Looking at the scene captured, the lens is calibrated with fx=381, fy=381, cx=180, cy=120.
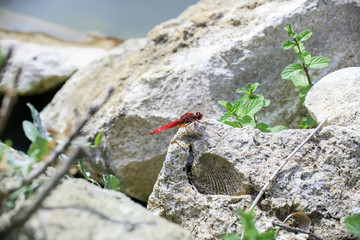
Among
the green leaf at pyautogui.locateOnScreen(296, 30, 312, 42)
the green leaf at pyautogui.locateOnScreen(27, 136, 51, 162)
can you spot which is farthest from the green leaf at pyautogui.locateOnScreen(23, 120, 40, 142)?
the green leaf at pyautogui.locateOnScreen(296, 30, 312, 42)

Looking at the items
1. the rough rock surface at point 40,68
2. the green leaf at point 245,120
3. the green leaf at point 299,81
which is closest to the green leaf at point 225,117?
the green leaf at point 245,120

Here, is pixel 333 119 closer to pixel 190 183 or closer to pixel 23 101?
pixel 190 183

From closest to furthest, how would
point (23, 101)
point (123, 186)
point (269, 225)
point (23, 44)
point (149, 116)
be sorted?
1. point (269, 225)
2. point (149, 116)
3. point (123, 186)
4. point (23, 101)
5. point (23, 44)

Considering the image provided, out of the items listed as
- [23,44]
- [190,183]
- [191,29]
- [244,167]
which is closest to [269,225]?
[244,167]

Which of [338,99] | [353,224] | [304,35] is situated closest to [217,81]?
[304,35]

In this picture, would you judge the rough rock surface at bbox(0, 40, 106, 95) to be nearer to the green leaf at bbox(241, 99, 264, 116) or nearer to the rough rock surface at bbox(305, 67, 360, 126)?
the green leaf at bbox(241, 99, 264, 116)

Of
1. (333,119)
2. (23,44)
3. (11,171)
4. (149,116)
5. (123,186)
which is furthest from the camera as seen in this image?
(23,44)

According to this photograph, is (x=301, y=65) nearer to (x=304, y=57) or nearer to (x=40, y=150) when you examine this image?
(x=304, y=57)
